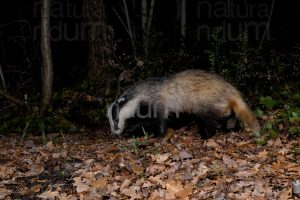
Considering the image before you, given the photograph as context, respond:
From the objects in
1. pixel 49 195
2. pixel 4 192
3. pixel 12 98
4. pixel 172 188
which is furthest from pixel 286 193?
pixel 12 98

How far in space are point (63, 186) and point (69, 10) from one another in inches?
310

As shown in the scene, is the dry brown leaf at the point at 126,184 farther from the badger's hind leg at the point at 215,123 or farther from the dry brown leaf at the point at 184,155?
the badger's hind leg at the point at 215,123

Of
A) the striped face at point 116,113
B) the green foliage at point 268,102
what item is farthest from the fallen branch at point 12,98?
the green foliage at point 268,102

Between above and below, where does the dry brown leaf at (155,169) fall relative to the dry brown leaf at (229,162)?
below

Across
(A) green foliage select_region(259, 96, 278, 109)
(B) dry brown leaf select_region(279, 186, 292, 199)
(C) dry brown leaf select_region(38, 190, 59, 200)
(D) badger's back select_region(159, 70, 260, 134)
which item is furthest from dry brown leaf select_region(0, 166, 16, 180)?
(A) green foliage select_region(259, 96, 278, 109)

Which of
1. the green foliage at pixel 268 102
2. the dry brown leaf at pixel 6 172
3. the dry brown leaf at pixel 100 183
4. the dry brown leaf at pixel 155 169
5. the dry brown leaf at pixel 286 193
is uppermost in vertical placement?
the green foliage at pixel 268 102

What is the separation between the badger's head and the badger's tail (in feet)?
4.85

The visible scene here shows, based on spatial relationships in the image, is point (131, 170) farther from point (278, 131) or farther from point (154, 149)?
point (278, 131)

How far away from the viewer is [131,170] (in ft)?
17.1

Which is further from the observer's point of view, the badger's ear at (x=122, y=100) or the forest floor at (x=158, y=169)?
the badger's ear at (x=122, y=100)

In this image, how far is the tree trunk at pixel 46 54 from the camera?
745cm

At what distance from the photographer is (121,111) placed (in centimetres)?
696

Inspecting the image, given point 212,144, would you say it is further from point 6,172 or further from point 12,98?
point 12,98

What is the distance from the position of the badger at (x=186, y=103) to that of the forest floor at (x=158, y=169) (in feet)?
0.81
